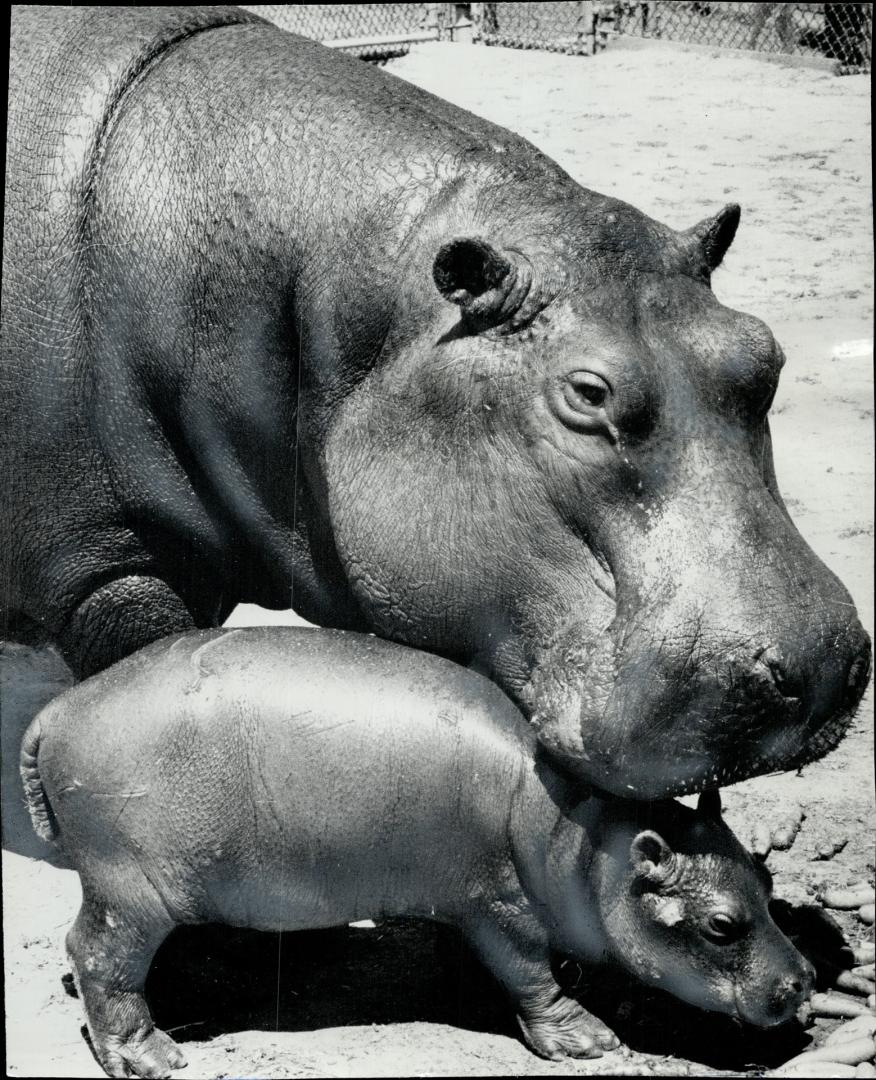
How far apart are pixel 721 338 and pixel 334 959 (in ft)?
7.09

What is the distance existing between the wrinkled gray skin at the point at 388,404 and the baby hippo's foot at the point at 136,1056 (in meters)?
0.99

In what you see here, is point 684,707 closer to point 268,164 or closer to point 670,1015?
point 670,1015

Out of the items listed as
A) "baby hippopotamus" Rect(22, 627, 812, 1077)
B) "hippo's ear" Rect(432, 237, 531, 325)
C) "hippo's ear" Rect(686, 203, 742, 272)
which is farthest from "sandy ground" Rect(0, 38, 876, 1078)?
"hippo's ear" Rect(686, 203, 742, 272)

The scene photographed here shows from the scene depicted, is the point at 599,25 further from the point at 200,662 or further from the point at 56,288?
the point at 200,662

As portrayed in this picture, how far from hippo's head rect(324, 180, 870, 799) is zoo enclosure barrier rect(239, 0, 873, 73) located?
329 cm

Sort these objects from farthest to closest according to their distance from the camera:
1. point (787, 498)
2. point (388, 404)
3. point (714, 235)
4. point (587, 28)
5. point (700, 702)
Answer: point (587, 28) < point (787, 498) < point (714, 235) < point (388, 404) < point (700, 702)

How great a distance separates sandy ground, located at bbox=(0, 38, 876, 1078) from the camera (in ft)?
13.9

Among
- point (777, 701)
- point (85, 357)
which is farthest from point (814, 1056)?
point (85, 357)

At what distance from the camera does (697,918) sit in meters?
3.92

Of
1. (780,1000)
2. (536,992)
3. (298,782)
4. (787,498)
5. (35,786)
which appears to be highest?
(298,782)

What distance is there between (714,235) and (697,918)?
1.67 meters

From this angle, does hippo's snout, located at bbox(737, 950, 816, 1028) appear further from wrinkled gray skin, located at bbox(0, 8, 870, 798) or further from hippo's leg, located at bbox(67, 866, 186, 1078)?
hippo's leg, located at bbox(67, 866, 186, 1078)

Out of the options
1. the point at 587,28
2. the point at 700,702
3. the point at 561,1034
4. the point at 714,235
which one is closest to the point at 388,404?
the point at 714,235

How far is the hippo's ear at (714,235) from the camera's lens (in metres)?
3.96
